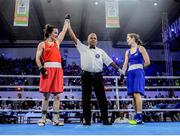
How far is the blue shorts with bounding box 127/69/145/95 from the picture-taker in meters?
4.24

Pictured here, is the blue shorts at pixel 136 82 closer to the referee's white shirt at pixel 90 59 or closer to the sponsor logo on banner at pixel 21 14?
the referee's white shirt at pixel 90 59

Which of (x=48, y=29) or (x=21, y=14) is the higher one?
(x=21, y=14)

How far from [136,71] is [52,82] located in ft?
4.23

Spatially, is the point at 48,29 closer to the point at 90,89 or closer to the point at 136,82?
the point at 90,89

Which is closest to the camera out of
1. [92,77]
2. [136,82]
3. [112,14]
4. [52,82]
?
[52,82]

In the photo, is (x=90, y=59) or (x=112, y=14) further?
(x=112, y=14)

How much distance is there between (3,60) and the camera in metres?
16.0

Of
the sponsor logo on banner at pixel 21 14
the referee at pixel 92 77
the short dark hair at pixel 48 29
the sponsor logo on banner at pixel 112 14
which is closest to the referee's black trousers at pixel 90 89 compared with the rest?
the referee at pixel 92 77

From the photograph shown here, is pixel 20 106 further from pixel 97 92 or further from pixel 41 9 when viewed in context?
pixel 97 92

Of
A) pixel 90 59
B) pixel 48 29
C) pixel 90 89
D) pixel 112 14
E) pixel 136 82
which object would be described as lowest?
pixel 90 89

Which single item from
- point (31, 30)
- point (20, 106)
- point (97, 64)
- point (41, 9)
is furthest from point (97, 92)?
point (31, 30)

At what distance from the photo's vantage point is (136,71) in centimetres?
430

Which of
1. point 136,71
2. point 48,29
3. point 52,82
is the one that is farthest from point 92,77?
point 48,29

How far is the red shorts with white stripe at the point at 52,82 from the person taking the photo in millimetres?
3951
